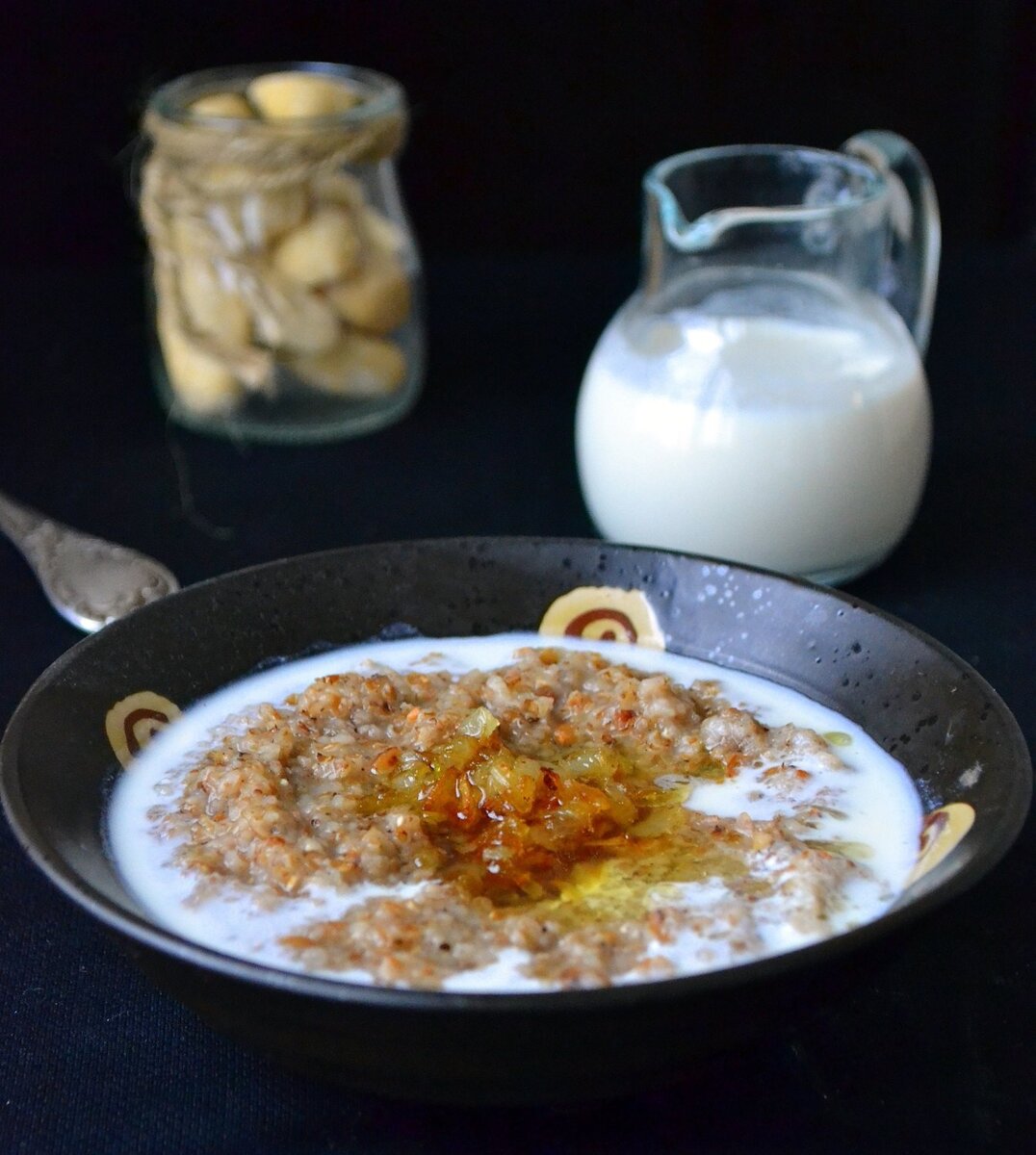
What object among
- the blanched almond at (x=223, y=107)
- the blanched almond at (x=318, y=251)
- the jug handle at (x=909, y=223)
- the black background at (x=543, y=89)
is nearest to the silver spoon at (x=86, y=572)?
the blanched almond at (x=318, y=251)

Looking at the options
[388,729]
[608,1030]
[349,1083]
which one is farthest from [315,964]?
[388,729]

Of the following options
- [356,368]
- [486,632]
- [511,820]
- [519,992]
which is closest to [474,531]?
[356,368]

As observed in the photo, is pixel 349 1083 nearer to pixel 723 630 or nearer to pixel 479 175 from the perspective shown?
pixel 723 630

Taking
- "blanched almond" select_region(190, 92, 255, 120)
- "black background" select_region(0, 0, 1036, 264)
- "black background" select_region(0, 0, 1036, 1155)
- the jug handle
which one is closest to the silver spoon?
"black background" select_region(0, 0, 1036, 1155)

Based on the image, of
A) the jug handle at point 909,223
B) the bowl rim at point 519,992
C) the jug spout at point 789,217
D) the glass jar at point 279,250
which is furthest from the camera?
the glass jar at point 279,250

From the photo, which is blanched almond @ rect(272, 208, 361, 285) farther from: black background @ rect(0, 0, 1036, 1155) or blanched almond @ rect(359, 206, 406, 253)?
black background @ rect(0, 0, 1036, 1155)

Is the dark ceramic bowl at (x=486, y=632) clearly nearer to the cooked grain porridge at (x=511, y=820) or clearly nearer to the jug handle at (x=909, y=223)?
the cooked grain porridge at (x=511, y=820)
